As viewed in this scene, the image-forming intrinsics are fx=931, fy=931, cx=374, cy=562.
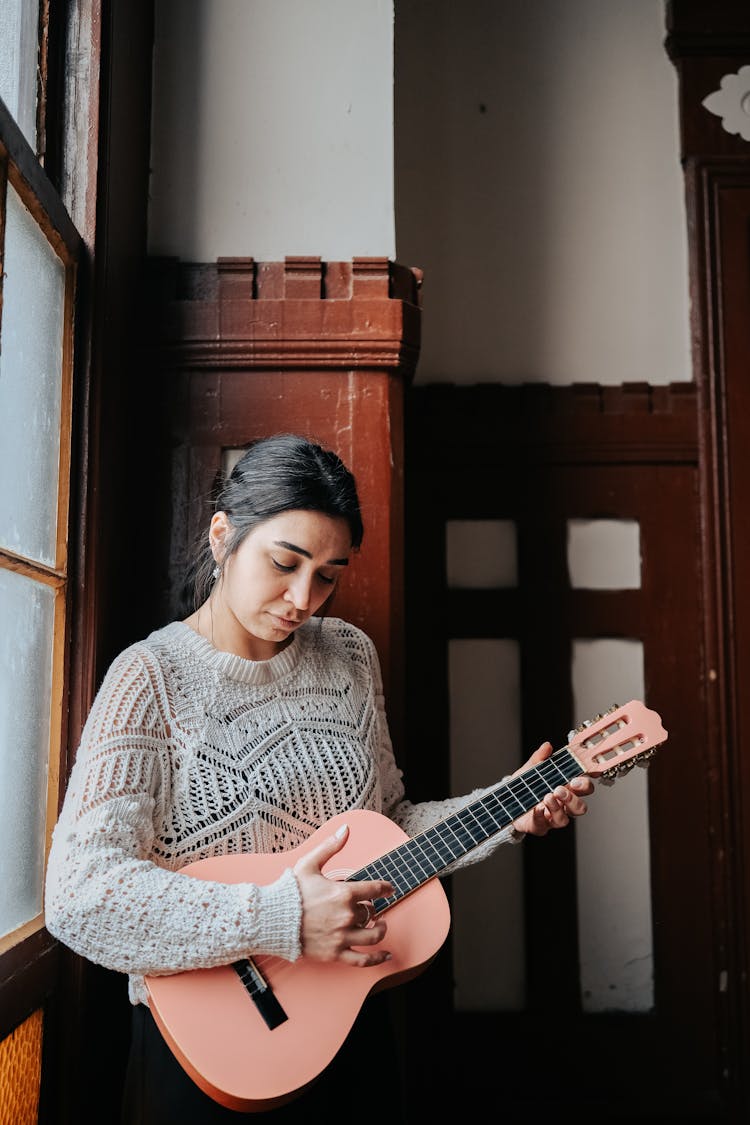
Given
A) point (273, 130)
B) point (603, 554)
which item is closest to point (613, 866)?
point (603, 554)

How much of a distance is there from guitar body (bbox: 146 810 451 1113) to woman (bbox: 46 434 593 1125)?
→ 0.12 feet

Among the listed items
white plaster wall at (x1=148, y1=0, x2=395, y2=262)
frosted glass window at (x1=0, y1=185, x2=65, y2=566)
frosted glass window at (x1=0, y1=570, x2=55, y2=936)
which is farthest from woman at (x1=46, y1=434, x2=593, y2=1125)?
white plaster wall at (x1=148, y1=0, x2=395, y2=262)

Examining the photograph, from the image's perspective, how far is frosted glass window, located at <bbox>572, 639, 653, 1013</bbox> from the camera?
85.4 inches

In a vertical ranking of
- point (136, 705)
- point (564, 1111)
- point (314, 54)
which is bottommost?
point (564, 1111)

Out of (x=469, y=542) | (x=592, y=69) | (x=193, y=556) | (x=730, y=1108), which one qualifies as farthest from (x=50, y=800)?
(x=592, y=69)

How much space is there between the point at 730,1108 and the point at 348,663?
142 cm

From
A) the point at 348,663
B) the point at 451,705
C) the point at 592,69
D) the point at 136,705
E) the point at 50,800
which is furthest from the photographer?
the point at 592,69

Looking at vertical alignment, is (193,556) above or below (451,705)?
above

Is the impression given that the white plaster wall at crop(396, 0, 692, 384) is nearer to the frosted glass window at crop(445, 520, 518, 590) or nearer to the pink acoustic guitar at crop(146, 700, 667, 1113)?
the frosted glass window at crop(445, 520, 518, 590)

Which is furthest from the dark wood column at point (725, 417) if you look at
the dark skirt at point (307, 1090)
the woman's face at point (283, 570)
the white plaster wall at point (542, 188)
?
the woman's face at point (283, 570)

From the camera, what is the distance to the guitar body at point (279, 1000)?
1169 millimetres

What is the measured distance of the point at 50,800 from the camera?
4.90 feet

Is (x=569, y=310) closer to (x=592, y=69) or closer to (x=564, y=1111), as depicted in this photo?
(x=592, y=69)

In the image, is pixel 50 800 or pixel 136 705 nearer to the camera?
pixel 136 705
